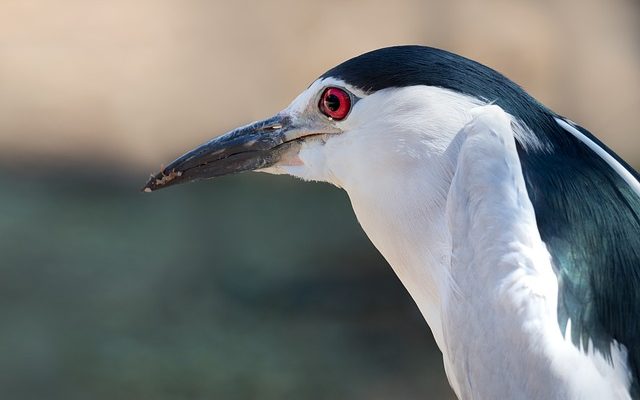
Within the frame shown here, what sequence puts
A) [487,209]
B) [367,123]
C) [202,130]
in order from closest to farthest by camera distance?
[487,209], [367,123], [202,130]

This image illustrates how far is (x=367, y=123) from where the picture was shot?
1860 mm

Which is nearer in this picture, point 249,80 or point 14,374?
point 14,374

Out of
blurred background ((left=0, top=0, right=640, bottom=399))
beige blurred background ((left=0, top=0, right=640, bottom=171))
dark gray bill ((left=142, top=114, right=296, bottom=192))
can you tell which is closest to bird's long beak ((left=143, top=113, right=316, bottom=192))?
dark gray bill ((left=142, top=114, right=296, bottom=192))

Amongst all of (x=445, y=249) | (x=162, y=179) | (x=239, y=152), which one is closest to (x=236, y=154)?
(x=239, y=152)

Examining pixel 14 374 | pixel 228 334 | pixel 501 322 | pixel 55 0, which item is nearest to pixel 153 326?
pixel 228 334

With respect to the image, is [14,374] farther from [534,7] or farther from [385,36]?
[534,7]

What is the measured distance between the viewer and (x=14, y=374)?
403cm

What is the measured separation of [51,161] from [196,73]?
0.84 m

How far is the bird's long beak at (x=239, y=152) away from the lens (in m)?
2.01

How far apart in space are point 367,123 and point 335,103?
0.08m

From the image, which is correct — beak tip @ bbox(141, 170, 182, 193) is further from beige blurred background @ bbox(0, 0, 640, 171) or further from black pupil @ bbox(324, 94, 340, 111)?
beige blurred background @ bbox(0, 0, 640, 171)

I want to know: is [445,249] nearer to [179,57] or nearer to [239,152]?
[239,152]

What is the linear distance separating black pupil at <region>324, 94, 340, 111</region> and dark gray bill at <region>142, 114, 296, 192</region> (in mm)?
123

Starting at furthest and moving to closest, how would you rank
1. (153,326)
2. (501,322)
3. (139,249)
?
(139,249)
(153,326)
(501,322)
